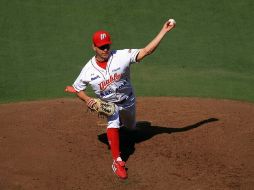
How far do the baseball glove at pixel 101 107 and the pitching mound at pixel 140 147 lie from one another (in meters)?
0.75

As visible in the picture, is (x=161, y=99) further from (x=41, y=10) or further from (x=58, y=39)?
(x=41, y=10)

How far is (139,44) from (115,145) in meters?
5.84

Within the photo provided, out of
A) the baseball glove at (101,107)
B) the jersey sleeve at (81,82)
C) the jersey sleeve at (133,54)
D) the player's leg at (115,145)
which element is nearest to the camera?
the player's leg at (115,145)

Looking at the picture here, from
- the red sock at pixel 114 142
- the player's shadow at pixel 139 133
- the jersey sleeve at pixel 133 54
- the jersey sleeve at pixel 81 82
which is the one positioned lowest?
the player's shadow at pixel 139 133

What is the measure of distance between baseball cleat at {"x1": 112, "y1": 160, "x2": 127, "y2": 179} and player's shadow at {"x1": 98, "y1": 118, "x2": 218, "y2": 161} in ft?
2.60

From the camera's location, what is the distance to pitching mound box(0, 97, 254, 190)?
6.66 m

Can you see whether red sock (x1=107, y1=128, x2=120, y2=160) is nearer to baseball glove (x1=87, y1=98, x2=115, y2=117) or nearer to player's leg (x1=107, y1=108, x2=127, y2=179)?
player's leg (x1=107, y1=108, x2=127, y2=179)

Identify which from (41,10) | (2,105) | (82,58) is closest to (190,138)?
(2,105)

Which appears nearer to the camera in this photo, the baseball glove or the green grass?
the baseball glove

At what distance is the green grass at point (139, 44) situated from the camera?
10852mm

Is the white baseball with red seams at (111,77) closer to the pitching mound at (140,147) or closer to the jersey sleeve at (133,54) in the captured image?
the jersey sleeve at (133,54)

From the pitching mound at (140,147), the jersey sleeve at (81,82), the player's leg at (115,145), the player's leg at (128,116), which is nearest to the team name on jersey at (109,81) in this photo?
the jersey sleeve at (81,82)

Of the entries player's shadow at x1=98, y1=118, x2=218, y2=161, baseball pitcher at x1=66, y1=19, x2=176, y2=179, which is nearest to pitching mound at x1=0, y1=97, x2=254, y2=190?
player's shadow at x1=98, y1=118, x2=218, y2=161

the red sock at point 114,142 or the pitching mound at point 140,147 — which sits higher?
the red sock at point 114,142
